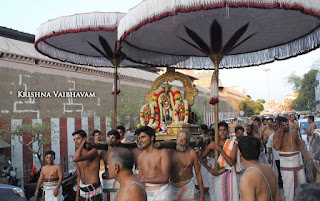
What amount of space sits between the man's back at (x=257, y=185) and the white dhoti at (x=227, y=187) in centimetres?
207

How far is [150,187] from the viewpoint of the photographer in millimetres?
3930

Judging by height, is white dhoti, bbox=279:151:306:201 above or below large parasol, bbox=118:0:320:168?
below

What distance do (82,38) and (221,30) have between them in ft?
9.59

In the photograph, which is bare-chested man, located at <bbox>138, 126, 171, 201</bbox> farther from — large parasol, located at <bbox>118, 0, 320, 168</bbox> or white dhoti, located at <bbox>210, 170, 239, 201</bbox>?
large parasol, located at <bbox>118, 0, 320, 168</bbox>

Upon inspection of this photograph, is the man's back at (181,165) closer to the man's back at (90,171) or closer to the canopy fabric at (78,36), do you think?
the man's back at (90,171)

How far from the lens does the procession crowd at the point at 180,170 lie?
8.31ft

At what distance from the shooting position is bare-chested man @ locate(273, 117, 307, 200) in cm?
557

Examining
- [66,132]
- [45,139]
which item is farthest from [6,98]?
[66,132]

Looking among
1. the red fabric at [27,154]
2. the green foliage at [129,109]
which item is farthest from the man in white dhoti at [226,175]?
the green foliage at [129,109]

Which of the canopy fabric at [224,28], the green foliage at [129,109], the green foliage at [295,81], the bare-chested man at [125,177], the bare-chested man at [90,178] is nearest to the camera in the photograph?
the bare-chested man at [125,177]

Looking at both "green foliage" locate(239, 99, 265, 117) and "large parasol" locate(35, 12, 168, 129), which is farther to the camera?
"green foliage" locate(239, 99, 265, 117)

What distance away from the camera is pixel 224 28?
530 centimetres

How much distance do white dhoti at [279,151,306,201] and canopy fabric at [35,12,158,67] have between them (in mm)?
4127

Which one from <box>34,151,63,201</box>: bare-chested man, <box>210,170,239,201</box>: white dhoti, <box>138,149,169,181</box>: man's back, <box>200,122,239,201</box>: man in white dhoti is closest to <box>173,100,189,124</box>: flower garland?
<box>200,122,239,201</box>: man in white dhoti
